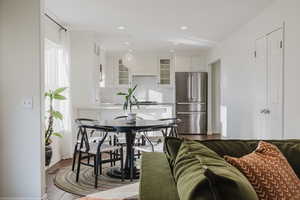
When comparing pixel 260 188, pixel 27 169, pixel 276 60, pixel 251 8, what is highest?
pixel 251 8

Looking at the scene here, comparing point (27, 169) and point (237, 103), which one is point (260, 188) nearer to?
point (27, 169)

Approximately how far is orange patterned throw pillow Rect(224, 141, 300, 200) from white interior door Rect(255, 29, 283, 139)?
8.50 feet

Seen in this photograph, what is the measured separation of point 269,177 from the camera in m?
1.28

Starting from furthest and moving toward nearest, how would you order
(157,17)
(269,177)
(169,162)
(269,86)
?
(157,17), (269,86), (169,162), (269,177)

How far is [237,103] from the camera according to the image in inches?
232

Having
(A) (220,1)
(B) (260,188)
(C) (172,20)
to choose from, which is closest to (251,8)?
(A) (220,1)

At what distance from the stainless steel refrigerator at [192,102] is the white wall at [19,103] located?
6.11m

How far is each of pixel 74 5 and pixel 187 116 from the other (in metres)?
5.47

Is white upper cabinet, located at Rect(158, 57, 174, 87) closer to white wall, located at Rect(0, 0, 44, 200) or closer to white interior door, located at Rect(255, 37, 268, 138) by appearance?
white interior door, located at Rect(255, 37, 268, 138)

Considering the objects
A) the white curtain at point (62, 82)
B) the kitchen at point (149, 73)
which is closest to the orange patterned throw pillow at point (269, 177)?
the white curtain at point (62, 82)

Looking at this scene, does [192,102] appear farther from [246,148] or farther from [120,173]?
[246,148]

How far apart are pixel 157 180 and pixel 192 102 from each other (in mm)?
7741

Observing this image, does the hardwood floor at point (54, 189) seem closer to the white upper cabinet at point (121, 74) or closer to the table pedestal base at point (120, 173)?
the table pedestal base at point (120, 173)


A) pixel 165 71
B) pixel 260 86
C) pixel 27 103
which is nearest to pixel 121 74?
pixel 165 71
